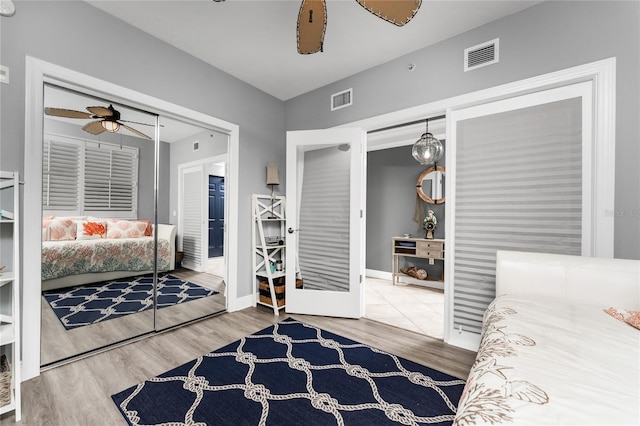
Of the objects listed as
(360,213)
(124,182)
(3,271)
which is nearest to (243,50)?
(124,182)

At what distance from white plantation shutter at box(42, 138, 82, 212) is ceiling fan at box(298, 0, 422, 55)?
200cm

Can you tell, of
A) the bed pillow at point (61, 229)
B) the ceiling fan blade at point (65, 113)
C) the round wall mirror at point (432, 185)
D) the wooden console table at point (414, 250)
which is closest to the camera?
the ceiling fan blade at point (65, 113)

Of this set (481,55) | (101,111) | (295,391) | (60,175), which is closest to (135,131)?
(101,111)

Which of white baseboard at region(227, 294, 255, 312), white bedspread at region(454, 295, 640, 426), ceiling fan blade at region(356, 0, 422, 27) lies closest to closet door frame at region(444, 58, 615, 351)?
white bedspread at region(454, 295, 640, 426)

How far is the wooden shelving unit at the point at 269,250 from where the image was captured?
3188 mm

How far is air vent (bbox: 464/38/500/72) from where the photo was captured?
2.22m

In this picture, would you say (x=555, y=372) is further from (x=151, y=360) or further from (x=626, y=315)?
(x=151, y=360)

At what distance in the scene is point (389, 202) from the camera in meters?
5.07

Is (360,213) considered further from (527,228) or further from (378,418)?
(378,418)

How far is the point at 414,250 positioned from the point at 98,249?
4.08 meters

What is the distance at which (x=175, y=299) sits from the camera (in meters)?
3.01

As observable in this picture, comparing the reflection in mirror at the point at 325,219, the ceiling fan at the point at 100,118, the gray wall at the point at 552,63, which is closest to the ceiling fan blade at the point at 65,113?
the ceiling fan at the point at 100,118

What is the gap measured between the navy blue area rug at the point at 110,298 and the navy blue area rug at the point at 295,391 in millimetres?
1093

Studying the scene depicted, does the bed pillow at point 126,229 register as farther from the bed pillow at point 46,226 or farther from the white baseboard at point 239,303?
the white baseboard at point 239,303
